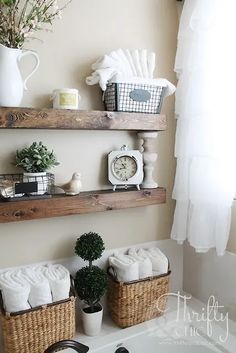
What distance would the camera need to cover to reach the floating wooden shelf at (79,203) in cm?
125

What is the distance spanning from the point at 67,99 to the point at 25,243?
68cm

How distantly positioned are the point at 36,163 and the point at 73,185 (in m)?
0.19

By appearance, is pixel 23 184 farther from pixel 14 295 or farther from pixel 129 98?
pixel 129 98

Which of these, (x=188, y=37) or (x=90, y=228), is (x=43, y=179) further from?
(x=188, y=37)

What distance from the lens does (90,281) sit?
54.9 inches

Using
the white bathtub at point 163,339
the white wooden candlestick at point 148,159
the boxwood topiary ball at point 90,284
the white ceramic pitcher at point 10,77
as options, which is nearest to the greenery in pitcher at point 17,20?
the white ceramic pitcher at point 10,77

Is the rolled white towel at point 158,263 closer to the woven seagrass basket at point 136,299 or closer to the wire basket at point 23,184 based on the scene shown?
the woven seagrass basket at point 136,299

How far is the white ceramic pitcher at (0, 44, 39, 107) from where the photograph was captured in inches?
47.1

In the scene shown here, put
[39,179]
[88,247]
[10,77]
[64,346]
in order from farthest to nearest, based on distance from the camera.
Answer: [88,247] → [39,179] → [10,77] → [64,346]

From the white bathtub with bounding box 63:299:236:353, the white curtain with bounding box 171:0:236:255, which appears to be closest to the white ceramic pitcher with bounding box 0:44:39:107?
the white curtain with bounding box 171:0:236:255

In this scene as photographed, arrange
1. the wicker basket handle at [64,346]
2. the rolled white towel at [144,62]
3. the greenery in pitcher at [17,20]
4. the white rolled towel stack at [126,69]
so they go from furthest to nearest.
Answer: the rolled white towel at [144,62] < the white rolled towel stack at [126,69] < the greenery in pitcher at [17,20] < the wicker basket handle at [64,346]

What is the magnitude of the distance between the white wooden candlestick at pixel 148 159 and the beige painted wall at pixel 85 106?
0.23ft

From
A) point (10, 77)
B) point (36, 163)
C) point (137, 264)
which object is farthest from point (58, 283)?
point (10, 77)

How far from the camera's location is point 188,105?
5.00ft
